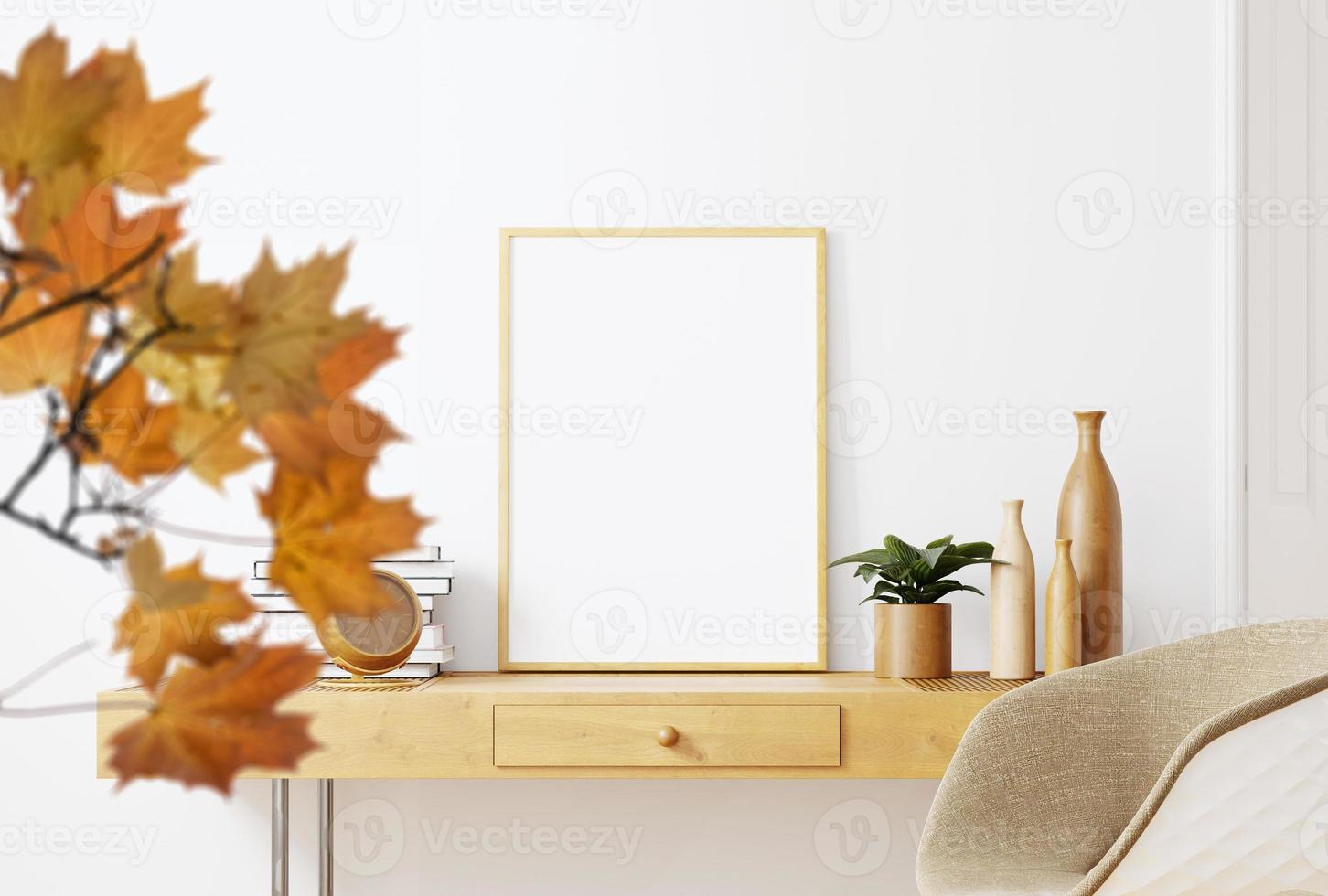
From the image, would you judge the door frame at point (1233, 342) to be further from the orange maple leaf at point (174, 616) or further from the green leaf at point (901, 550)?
the orange maple leaf at point (174, 616)

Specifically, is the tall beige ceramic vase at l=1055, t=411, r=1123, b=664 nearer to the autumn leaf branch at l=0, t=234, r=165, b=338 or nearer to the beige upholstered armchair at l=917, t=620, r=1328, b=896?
the beige upholstered armchair at l=917, t=620, r=1328, b=896

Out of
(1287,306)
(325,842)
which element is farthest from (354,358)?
(1287,306)

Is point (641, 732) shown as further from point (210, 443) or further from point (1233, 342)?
point (210, 443)

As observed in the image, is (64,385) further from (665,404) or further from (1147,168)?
(1147,168)

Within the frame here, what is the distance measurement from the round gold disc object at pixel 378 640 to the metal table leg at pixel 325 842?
0.98ft

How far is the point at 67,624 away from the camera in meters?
2.00

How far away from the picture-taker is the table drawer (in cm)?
162

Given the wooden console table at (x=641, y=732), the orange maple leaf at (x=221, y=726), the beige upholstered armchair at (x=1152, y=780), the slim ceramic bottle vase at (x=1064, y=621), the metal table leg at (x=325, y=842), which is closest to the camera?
the orange maple leaf at (x=221, y=726)

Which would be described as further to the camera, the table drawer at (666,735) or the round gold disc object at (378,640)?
the round gold disc object at (378,640)

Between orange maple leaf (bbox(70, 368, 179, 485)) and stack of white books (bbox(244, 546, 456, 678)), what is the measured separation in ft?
5.20

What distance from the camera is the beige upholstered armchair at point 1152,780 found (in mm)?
1085

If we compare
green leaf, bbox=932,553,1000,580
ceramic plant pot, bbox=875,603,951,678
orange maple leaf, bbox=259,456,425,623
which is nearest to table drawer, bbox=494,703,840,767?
ceramic plant pot, bbox=875,603,951,678

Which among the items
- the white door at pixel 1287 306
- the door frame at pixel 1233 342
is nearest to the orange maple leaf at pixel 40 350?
the white door at pixel 1287 306

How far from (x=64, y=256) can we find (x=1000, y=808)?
4.44ft
